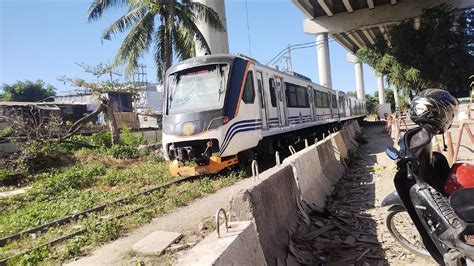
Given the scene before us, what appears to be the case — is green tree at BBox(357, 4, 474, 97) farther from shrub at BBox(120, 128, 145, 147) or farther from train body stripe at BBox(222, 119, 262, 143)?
train body stripe at BBox(222, 119, 262, 143)

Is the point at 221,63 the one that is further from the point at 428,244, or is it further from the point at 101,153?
the point at 101,153

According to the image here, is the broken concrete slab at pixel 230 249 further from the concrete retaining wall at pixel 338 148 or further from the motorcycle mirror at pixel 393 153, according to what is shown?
the concrete retaining wall at pixel 338 148

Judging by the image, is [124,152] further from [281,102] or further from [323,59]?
[323,59]

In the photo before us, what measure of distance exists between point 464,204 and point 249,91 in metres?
7.77

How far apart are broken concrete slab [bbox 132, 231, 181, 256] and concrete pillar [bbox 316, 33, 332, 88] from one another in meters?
31.9

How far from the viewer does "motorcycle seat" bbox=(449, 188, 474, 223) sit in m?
2.72

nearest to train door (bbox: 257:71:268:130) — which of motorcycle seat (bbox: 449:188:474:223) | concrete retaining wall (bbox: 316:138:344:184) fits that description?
concrete retaining wall (bbox: 316:138:344:184)

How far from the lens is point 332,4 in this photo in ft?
108

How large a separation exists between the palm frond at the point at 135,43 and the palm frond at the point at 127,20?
0.27 m

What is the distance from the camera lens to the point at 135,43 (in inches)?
704

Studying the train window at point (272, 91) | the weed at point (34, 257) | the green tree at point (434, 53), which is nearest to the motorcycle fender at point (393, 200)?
the weed at point (34, 257)

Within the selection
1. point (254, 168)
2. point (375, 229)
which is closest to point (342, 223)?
point (375, 229)

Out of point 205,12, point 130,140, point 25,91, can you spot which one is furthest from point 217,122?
point 25,91

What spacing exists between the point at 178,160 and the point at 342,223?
5.30 m
